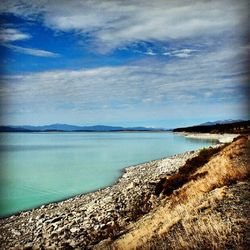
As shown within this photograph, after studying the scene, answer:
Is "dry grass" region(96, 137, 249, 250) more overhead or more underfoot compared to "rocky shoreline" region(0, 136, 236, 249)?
more overhead

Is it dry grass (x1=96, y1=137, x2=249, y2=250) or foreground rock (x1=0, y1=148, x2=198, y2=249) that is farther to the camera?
foreground rock (x1=0, y1=148, x2=198, y2=249)

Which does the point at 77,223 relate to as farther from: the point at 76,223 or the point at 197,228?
the point at 197,228

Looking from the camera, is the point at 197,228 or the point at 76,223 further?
the point at 76,223

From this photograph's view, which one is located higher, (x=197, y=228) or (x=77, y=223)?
(x=197, y=228)

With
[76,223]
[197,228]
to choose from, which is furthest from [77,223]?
[197,228]

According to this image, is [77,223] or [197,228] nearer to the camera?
[197,228]

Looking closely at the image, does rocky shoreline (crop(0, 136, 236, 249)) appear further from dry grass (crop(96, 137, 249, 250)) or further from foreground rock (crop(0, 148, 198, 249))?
dry grass (crop(96, 137, 249, 250))

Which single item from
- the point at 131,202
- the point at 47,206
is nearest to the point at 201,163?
the point at 131,202

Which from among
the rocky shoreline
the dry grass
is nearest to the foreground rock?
the rocky shoreline

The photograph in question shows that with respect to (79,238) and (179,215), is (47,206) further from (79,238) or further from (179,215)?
(179,215)

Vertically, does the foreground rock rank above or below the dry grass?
below

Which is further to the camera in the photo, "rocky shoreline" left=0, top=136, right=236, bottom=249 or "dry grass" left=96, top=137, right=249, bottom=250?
"rocky shoreline" left=0, top=136, right=236, bottom=249

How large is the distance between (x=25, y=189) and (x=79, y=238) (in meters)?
15.4

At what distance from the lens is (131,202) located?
16422 millimetres
